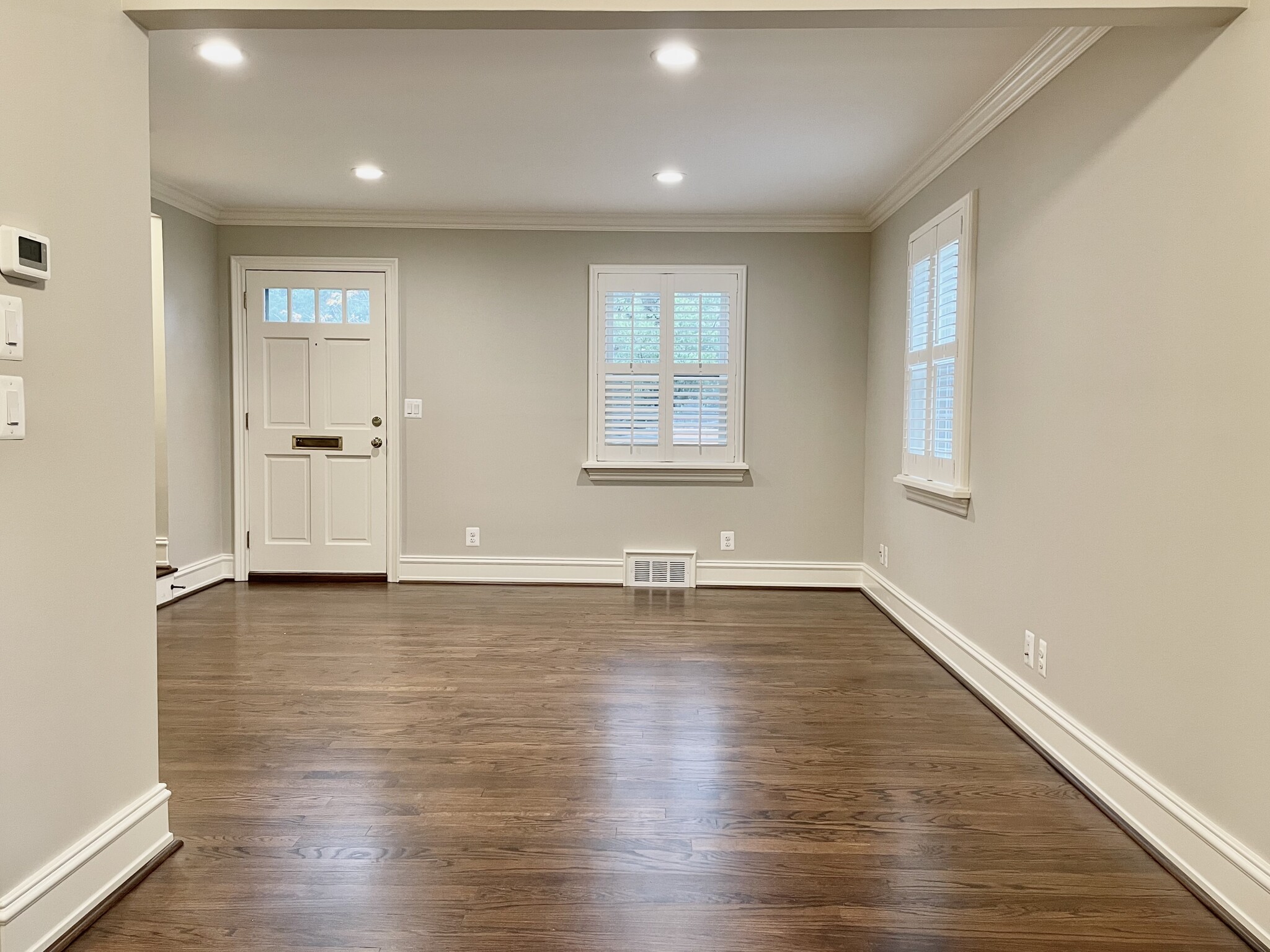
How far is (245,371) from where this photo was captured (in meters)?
5.25

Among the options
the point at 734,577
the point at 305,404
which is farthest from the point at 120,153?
the point at 734,577

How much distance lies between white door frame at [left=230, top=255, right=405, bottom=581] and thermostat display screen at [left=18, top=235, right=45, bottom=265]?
3661 mm

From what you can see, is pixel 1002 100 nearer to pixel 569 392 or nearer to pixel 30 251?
pixel 569 392

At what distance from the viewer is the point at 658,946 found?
1.69 metres

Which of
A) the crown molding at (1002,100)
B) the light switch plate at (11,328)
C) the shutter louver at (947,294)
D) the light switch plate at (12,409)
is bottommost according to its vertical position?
the light switch plate at (12,409)

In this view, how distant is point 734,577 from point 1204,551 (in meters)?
3.51

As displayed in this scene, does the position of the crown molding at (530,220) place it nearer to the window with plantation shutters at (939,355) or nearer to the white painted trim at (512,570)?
the window with plantation shutters at (939,355)

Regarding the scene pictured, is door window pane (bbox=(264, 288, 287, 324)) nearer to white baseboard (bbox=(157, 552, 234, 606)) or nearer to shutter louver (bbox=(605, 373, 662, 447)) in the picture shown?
white baseboard (bbox=(157, 552, 234, 606))

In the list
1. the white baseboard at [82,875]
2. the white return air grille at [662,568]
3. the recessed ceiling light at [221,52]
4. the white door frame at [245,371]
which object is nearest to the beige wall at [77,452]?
the white baseboard at [82,875]

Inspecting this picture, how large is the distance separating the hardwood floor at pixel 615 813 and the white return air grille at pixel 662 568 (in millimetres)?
1410

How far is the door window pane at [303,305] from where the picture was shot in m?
5.24

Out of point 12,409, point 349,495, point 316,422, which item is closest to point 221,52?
point 12,409

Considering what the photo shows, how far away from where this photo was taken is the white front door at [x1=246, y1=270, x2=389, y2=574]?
5.23m

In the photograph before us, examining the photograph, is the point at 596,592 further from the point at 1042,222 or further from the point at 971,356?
the point at 1042,222
